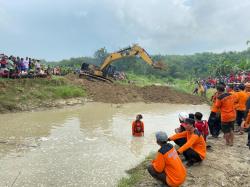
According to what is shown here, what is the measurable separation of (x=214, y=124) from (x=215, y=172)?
3666 mm

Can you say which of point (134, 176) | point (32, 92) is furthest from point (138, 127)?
point (32, 92)

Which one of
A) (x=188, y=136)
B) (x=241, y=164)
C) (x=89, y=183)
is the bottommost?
(x=89, y=183)

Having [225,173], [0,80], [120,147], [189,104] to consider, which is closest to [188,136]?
[225,173]

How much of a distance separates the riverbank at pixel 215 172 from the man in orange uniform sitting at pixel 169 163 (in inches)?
23.0

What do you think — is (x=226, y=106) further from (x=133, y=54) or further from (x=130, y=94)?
(x=133, y=54)

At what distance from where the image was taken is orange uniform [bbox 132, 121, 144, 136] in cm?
1308

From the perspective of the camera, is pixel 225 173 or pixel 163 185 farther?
pixel 225 173

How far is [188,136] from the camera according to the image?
7719 millimetres

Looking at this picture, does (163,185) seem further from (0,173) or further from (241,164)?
(0,173)

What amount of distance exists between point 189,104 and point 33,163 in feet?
67.8

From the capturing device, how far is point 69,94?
24312 mm

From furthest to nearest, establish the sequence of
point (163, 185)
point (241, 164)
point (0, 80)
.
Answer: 1. point (0, 80)
2. point (241, 164)
3. point (163, 185)

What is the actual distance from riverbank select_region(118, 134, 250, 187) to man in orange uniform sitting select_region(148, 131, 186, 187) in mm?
583

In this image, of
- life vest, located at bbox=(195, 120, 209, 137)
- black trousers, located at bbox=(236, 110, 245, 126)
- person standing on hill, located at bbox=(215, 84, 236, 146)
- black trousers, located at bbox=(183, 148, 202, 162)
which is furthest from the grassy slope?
black trousers, located at bbox=(183, 148, 202, 162)
